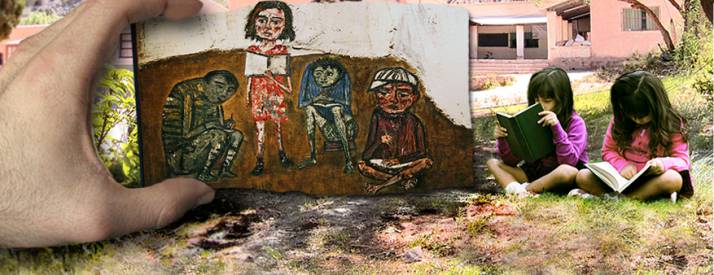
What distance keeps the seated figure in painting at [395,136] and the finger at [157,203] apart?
1.74 ft

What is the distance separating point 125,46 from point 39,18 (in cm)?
46

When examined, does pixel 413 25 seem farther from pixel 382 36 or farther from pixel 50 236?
pixel 50 236

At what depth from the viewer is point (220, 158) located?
2400mm

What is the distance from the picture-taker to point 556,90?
2.08m

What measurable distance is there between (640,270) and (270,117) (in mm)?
→ 1126

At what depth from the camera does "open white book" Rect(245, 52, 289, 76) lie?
7.57 feet

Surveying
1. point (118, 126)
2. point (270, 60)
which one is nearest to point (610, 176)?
point (270, 60)

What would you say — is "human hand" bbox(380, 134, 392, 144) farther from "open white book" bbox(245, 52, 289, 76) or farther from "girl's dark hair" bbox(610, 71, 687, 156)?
"girl's dark hair" bbox(610, 71, 687, 156)

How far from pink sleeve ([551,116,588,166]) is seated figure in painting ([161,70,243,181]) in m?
0.94

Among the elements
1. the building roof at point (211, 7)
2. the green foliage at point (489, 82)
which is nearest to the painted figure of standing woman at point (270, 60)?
the building roof at point (211, 7)

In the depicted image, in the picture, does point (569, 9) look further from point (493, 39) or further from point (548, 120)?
point (548, 120)

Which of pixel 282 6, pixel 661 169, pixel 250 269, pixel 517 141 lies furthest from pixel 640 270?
pixel 282 6

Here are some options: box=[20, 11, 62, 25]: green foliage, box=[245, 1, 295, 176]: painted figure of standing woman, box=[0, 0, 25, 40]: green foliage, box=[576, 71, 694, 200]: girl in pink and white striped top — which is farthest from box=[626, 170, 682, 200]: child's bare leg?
box=[0, 0, 25, 40]: green foliage

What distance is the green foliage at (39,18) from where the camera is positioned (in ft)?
8.78
